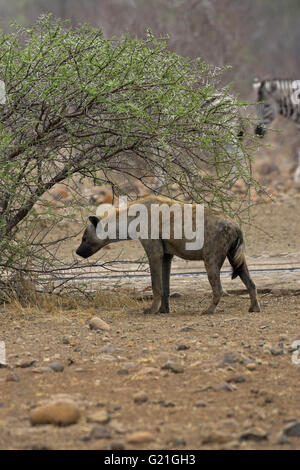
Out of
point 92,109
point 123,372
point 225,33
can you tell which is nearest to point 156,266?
point 92,109

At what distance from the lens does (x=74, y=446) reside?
3.45m

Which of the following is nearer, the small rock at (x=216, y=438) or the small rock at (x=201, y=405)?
the small rock at (x=216, y=438)

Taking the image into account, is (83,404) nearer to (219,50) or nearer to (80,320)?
(80,320)

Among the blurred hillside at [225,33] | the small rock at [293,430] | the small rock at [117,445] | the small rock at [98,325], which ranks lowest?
the small rock at [117,445]

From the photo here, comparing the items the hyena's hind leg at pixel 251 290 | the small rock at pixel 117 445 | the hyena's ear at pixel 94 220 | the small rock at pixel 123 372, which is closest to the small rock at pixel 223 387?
the small rock at pixel 123 372

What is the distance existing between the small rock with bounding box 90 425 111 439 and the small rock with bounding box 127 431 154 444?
116 mm

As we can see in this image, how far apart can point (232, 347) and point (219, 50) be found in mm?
13435

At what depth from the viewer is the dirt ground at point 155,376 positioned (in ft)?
11.6

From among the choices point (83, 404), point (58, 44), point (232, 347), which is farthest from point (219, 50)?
point (83, 404)

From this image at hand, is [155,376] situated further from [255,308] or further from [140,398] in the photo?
[255,308]

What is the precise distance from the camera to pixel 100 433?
11.6 ft

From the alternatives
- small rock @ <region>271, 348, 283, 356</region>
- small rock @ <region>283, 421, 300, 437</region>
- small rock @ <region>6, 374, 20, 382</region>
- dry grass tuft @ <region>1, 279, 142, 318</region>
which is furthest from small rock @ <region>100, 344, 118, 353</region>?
small rock @ <region>283, 421, 300, 437</region>

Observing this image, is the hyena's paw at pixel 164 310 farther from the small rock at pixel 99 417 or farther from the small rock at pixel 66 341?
the small rock at pixel 99 417

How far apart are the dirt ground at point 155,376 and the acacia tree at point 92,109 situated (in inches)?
40.6
